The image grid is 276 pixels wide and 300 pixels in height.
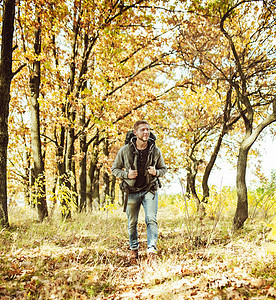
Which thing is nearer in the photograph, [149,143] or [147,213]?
[147,213]

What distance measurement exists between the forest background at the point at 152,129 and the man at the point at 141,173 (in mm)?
476

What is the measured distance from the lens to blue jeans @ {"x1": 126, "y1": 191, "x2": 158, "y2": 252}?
13.0 feet

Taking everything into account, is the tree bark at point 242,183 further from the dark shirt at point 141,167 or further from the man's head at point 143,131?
the man's head at point 143,131

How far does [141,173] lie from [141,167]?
10cm

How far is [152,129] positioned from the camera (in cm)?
725

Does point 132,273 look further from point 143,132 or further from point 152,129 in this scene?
point 152,129

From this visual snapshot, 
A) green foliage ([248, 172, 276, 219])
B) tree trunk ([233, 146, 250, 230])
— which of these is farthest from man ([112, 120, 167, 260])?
tree trunk ([233, 146, 250, 230])

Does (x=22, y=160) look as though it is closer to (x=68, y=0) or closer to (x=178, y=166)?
(x=178, y=166)

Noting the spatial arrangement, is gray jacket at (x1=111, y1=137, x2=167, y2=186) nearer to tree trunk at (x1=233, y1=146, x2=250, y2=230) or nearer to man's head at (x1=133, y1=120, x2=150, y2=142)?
man's head at (x1=133, y1=120, x2=150, y2=142)

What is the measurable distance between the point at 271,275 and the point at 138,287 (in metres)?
1.61

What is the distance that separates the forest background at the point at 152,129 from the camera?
338 centimetres

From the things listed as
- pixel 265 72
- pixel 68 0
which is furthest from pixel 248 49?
pixel 68 0

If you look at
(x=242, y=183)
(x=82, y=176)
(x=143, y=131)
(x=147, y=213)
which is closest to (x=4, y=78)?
(x=143, y=131)

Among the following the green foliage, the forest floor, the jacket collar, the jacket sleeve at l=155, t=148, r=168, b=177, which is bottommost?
the forest floor
